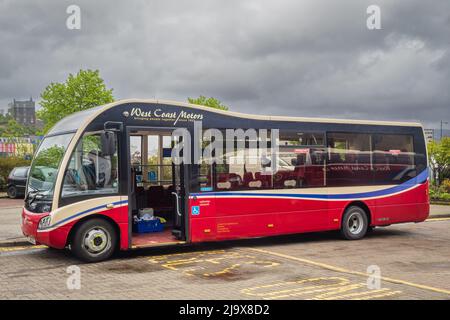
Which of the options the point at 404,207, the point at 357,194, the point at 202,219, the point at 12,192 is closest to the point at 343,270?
the point at 202,219

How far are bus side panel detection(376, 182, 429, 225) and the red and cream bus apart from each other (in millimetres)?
28

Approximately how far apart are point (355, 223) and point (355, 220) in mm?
78

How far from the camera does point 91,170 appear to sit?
423 inches

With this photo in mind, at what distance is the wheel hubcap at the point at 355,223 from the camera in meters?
14.4

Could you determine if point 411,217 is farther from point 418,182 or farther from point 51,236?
point 51,236

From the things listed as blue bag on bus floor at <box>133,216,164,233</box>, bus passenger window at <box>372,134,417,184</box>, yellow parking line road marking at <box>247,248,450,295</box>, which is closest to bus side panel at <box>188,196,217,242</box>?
blue bag on bus floor at <box>133,216,164,233</box>

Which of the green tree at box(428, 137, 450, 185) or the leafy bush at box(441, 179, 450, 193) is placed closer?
the leafy bush at box(441, 179, 450, 193)

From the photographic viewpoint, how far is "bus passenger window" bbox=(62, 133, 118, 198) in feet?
34.5

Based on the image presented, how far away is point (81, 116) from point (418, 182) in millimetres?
9253

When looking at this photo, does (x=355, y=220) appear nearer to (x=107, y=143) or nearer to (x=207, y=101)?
(x=107, y=143)

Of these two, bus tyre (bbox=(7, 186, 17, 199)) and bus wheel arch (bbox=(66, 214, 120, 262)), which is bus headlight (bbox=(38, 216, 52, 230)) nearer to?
bus wheel arch (bbox=(66, 214, 120, 262))

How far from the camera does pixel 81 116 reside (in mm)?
11227

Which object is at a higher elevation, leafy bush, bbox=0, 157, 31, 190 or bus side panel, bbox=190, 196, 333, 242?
leafy bush, bbox=0, 157, 31, 190
